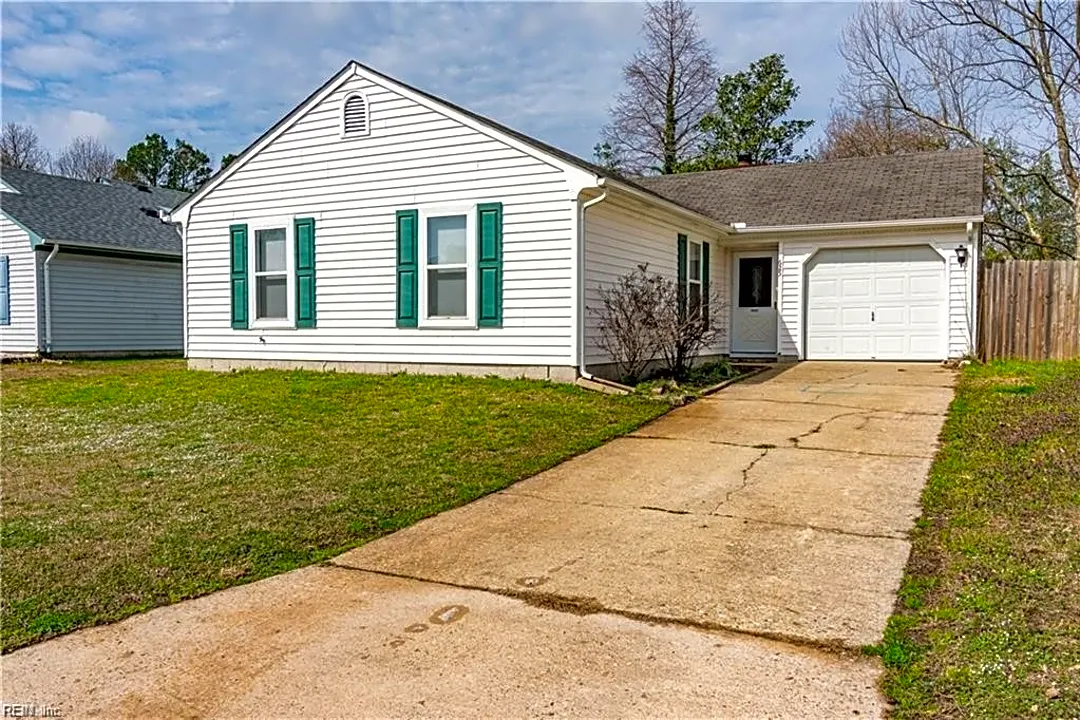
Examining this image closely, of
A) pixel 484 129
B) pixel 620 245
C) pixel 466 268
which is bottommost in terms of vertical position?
pixel 466 268

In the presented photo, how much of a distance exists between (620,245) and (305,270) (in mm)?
4975

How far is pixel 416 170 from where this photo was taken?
11336mm

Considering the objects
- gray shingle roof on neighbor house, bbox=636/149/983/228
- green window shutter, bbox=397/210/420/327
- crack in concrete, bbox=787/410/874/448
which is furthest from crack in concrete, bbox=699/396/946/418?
gray shingle roof on neighbor house, bbox=636/149/983/228

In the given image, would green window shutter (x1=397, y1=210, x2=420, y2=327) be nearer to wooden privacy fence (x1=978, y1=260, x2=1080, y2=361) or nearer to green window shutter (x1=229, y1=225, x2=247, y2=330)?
green window shutter (x1=229, y1=225, x2=247, y2=330)

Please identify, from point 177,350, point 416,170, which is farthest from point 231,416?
point 177,350

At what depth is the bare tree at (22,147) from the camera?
40.9 metres

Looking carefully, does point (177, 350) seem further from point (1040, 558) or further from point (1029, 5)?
point (1029, 5)

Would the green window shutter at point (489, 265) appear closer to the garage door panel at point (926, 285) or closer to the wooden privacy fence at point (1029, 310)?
the garage door panel at point (926, 285)

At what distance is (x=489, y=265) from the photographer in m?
10.8

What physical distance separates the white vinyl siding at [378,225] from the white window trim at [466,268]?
0.34 ft

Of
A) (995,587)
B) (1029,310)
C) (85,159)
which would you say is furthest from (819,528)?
(85,159)

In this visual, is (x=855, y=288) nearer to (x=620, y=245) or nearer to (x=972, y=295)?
(x=972, y=295)

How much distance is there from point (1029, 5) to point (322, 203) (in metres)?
19.6

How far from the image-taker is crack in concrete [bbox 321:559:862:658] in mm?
3186
